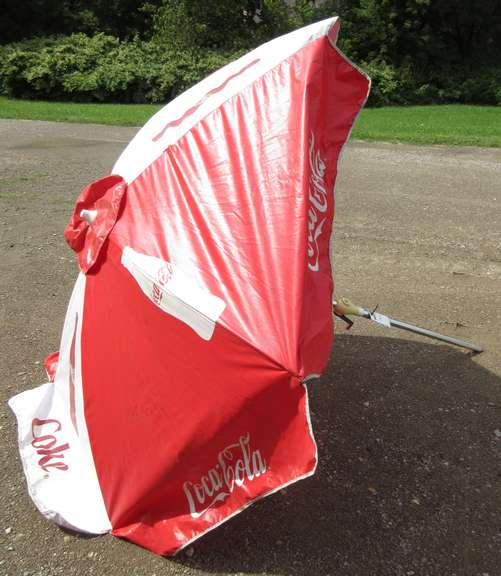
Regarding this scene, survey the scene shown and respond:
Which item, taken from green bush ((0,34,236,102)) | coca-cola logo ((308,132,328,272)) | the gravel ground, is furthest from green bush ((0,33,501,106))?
coca-cola logo ((308,132,328,272))

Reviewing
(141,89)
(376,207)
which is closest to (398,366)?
(376,207)

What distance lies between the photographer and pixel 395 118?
54.6 feet

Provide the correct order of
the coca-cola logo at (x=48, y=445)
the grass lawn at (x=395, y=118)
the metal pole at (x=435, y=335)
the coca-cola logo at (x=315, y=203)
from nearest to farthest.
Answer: the coca-cola logo at (x=315, y=203), the coca-cola logo at (x=48, y=445), the metal pole at (x=435, y=335), the grass lawn at (x=395, y=118)

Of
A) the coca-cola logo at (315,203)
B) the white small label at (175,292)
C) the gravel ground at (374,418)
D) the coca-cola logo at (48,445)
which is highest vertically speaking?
the coca-cola logo at (315,203)

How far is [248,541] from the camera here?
10.1 ft

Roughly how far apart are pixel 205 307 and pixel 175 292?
0.18 m

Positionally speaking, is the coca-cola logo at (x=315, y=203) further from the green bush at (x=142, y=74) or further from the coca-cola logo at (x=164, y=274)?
the green bush at (x=142, y=74)

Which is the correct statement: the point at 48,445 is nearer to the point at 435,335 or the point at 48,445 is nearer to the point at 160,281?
the point at 160,281

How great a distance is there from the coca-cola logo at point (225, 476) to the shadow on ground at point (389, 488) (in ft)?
1.35

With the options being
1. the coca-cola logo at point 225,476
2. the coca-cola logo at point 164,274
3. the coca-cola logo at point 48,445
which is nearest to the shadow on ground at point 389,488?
the coca-cola logo at point 225,476

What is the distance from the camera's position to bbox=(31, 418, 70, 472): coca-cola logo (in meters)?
3.38

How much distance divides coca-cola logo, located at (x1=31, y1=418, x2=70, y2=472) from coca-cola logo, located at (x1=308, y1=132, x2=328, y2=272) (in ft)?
5.77

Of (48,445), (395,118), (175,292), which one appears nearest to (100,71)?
(395,118)

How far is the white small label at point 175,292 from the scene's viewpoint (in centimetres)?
251
